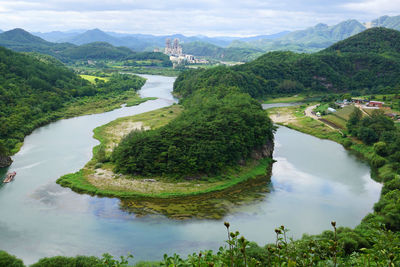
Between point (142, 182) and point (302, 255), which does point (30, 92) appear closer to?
point (142, 182)

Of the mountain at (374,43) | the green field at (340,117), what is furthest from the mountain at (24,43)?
the green field at (340,117)

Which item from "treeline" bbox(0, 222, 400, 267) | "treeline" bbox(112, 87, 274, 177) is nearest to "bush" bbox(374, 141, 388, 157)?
"treeline" bbox(112, 87, 274, 177)

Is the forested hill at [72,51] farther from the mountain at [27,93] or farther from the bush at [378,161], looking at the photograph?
the bush at [378,161]

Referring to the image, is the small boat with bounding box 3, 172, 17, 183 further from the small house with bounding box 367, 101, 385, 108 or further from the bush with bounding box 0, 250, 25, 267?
the small house with bounding box 367, 101, 385, 108

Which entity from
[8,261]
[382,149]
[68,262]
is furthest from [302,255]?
[382,149]

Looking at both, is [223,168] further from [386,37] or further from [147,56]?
[147,56]

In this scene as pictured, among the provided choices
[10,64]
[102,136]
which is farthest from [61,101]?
[102,136]
